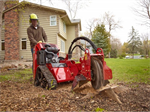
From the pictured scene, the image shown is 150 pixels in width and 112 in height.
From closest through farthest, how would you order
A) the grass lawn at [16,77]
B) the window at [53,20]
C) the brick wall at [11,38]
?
the grass lawn at [16,77] → the brick wall at [11,38] → the window at [53,20]

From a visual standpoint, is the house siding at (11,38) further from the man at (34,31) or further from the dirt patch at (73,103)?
the dirt patch at (73,103)

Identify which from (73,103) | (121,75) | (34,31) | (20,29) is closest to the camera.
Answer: (73,103)

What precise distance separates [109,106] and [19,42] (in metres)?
13.7

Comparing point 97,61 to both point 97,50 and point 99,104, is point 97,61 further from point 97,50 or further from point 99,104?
point 99,104

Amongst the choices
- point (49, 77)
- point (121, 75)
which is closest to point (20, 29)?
point (121, 75)

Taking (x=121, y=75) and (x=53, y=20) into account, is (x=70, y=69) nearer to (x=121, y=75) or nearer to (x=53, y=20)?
(x=121, y=75)

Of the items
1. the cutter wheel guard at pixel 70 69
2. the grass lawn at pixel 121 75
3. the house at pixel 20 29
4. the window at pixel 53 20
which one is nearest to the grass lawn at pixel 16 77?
the grass lawn at pixel 121 75

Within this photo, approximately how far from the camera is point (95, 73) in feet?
10.1

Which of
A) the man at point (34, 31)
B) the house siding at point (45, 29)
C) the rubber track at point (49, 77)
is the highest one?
the house siding at point (45, 29)

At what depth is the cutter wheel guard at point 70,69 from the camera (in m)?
3.09

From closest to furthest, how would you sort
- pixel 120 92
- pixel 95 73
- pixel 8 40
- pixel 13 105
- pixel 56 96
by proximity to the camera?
1. pixel 13 105
2. pixel 56 96
3. pixel 95 73
4. pixel 120 92
5. pixel 8 40

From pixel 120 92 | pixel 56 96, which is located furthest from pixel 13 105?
pixel 120 92

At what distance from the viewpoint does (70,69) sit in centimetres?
404

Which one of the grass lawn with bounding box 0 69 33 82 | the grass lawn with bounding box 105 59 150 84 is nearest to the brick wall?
the grass lawn with bounding box 0 69 33 82
